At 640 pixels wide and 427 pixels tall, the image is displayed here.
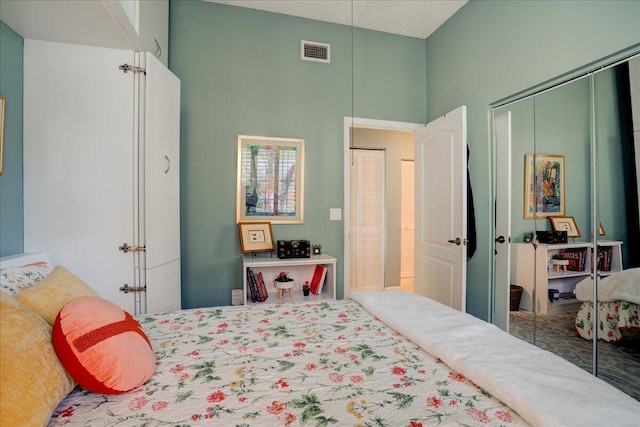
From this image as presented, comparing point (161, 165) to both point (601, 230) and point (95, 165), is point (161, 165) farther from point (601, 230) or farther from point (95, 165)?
point (601, 230)

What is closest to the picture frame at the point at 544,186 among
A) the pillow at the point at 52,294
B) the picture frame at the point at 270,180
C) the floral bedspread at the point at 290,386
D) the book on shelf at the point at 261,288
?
the floral bedspread at the point at 290,386

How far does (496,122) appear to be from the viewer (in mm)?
2529

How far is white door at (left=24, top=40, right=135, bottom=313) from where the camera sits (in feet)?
6.01

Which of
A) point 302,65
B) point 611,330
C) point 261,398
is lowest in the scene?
point 611,330

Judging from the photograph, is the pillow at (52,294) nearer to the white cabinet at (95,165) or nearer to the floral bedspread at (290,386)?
the floral bedspread at (290,386)

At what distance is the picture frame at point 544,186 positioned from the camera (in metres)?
1.99

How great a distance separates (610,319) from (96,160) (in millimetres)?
3134

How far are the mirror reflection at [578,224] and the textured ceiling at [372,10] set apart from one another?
1.22 meters

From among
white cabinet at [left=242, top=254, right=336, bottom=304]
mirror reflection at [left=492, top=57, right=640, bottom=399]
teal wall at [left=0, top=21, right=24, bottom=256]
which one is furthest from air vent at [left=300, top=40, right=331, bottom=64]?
teal wall at [left=0, top=21, right=24, bottom=256]

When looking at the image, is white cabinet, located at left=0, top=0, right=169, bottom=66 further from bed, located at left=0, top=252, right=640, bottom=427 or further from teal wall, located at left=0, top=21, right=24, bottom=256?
bed, located at left=0, top=252, right=640, bottom=427

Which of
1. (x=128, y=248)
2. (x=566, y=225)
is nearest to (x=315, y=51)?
(x=128, y=248)

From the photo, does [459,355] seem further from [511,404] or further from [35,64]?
[35,64]

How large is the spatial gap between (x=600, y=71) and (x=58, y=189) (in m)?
3.25

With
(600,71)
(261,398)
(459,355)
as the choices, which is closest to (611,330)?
(459,355)
